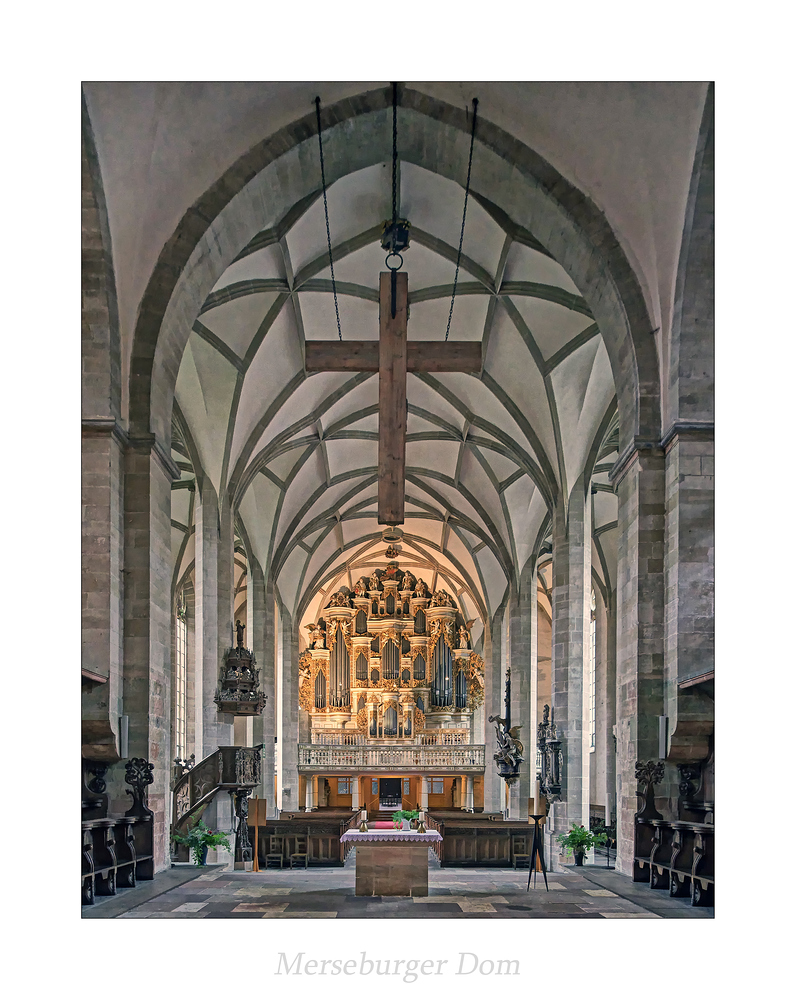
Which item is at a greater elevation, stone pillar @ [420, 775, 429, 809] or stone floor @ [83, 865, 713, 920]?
stone floor @ [83, 865, 713, 920]

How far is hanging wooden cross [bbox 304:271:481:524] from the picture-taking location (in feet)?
41.2

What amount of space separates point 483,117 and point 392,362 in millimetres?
3149

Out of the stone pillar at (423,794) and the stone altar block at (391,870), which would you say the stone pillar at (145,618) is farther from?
the stone pillar at (423,794)

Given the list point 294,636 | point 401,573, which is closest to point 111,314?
point 294,636

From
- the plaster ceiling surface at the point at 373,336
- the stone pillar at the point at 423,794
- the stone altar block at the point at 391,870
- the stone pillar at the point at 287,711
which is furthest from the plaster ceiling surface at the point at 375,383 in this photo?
the stone pillar at the point at 423,794

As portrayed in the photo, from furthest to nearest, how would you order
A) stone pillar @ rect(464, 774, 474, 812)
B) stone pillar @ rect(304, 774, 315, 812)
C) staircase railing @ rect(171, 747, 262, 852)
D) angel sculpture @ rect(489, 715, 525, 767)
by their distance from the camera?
1. stone pillar @ rect(304, 774, 315, 812)
2. stone pillar @ rect(464, 774, 474, 812)
3. angel sculpture @ rect(489, 715, 525, 767)
4. staircase railing @ rect(171, 747, 262, 852)

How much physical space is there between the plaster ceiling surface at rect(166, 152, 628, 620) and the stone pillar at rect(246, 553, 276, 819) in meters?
0.60

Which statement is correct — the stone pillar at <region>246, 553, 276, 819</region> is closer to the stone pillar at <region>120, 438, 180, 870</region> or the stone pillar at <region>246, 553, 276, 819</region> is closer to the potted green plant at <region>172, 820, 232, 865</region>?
the potted green plant at <region>172, 820, 232, 865</region>

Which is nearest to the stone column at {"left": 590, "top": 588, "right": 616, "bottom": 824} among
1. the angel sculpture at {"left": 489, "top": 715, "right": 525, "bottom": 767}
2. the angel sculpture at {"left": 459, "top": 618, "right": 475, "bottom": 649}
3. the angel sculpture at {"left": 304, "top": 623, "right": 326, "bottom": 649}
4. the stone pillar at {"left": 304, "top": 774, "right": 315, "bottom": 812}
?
the angel sculpture at {"left": 489, "top": 715, "right": 525, "bottom": 767}

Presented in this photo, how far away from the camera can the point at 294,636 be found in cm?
3119

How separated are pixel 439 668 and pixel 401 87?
1125 inches

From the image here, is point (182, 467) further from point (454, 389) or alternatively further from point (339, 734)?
point (339, 734)

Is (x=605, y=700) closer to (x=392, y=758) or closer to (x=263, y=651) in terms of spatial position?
(x=392, y=758)

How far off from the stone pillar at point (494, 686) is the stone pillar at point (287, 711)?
20.4 ft
